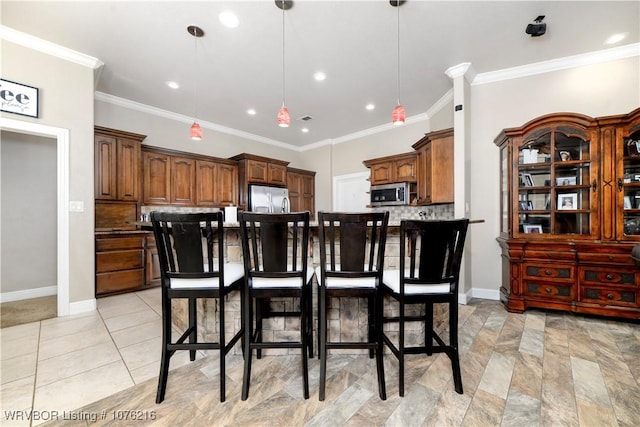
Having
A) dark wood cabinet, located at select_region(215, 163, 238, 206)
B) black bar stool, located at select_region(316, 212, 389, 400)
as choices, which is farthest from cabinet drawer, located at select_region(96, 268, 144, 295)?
black bar stool, located at select_region(316, 212, 389, 400)

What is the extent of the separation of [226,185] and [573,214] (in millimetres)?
5379

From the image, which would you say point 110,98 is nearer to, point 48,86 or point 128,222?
point 48,86

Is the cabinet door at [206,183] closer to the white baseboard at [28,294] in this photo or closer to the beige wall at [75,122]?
the beige wall at [75,122]

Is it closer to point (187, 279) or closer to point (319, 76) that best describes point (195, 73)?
point (319, 76)

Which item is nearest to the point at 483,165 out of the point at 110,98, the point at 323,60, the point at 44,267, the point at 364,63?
the point at 364,63

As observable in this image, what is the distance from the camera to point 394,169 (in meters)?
4.72

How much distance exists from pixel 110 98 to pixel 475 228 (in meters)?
5.88

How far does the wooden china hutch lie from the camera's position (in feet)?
8.37

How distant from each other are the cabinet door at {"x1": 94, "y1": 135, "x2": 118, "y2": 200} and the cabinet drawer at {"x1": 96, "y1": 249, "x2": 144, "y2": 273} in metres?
0.84

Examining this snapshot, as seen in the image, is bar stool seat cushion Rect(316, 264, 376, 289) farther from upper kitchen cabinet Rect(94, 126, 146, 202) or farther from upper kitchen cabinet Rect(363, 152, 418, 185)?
upper kitchen cabinet Rect(94, 126, 146, 202)

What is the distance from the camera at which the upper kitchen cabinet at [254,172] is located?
518cm

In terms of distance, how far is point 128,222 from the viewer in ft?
12.8

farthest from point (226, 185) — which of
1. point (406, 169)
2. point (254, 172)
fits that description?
point (406, 169)

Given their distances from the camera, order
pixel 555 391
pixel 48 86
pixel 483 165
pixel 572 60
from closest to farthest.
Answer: pixel 555 391 < pixel 48 86 < pixel 572 60 < pixel 483 165
